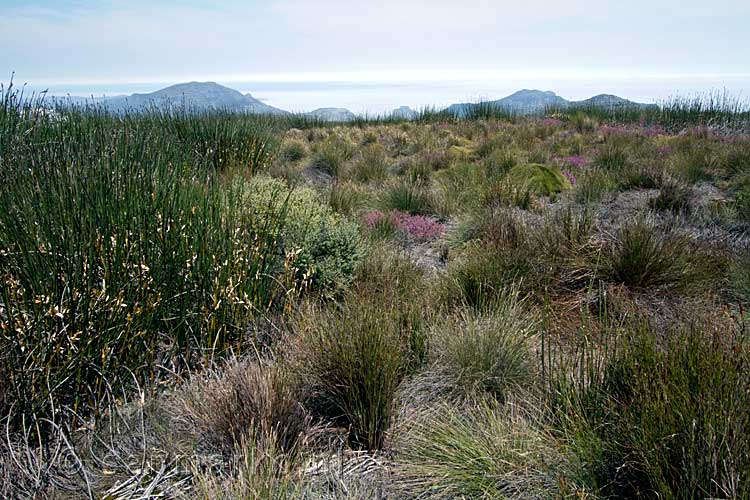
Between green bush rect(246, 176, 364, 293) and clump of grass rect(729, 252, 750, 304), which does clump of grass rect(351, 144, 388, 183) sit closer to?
green bush rect(246, 176, 364, 293)

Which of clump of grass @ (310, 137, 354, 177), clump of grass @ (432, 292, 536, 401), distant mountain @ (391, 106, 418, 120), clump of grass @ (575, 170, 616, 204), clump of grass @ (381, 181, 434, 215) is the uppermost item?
distant mountain @ (391, 106, 418, 120)

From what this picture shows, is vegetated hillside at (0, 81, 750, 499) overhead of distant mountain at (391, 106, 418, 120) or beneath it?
beneath

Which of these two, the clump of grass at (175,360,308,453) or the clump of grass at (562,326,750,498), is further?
the clump of grass at (175,360,308,453)

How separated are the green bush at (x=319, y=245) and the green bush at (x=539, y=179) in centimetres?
369

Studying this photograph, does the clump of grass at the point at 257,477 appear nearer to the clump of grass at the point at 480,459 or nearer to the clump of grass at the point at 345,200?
the clump of grass at the point at 480,459

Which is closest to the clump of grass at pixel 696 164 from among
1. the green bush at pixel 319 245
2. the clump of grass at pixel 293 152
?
the green bush at pixel 319 245

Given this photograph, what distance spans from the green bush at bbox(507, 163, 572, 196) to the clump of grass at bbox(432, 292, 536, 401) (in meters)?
4.57

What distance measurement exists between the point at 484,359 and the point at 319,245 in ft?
6.00

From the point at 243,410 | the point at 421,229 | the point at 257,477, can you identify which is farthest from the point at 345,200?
the point at 257,477

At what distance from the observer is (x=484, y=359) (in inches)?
112

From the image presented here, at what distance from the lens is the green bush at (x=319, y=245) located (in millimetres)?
3996

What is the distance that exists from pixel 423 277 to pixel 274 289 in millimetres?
1340

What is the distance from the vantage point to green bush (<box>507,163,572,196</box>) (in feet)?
24.4

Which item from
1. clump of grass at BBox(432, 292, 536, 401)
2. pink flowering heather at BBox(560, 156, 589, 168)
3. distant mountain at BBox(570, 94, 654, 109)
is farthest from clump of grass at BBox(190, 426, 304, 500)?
distant mountain at BBox(570, 94, 654, 109)
